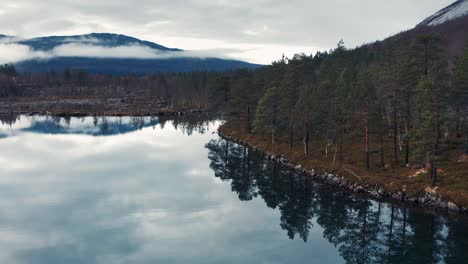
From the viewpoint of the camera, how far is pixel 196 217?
55.7 m

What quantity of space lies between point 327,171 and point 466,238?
94.1 feet

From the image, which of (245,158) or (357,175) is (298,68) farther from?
(357,175)

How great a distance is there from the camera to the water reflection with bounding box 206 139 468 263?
44.0 metres

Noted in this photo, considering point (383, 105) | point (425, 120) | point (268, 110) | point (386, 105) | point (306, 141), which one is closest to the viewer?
point (425, 120)

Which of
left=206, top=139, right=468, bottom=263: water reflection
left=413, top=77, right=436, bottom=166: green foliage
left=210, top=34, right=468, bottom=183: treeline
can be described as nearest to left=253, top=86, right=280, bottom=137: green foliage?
left=210, top=34, right=468, bottom=183: treeline

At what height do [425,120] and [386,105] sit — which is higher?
[386,105]

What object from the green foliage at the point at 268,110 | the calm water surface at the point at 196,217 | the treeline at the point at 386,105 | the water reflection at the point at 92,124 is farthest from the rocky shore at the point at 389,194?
the water reflection at the point at 92,124

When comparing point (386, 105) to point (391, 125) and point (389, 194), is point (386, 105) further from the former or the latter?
point (389, 194)

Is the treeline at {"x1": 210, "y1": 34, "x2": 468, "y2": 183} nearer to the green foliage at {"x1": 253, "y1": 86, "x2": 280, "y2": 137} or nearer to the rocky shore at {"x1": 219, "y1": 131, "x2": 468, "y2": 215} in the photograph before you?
the green foliage at {"x1": 253, "y1": 86, "x2": 280, "y2": 137}

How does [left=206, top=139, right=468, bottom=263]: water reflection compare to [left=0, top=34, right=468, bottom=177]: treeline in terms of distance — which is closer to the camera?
[left=206, top=139, right=468, bottom=263]: water reflection

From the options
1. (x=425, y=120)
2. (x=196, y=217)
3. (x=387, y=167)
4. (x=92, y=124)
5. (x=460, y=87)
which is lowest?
(x=196, y=217)

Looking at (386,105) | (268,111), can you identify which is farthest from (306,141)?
(386,105)

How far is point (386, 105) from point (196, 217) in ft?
154

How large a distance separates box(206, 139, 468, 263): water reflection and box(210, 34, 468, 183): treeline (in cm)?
949
